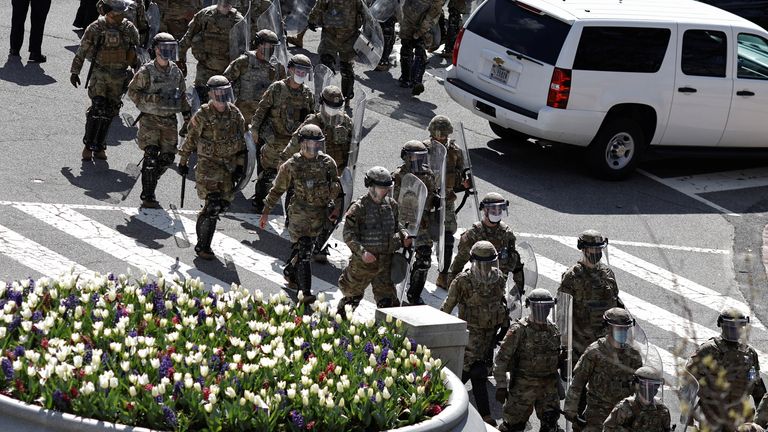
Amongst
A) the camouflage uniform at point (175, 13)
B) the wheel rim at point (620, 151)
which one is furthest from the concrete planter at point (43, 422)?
the camouflage uniform at point (175, 13)

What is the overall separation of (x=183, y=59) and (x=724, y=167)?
24.1 feet

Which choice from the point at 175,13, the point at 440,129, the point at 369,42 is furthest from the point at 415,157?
the point at 175,13

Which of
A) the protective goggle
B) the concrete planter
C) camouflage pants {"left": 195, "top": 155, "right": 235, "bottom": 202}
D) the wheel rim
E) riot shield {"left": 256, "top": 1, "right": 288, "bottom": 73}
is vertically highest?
the protective goggle

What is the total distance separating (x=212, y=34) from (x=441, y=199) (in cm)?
474

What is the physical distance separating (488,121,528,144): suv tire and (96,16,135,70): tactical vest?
5.10 metres

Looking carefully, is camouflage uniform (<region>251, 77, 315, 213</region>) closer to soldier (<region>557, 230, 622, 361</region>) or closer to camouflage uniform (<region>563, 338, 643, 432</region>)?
soldier (<region>557, 230, 622, 361</region>)

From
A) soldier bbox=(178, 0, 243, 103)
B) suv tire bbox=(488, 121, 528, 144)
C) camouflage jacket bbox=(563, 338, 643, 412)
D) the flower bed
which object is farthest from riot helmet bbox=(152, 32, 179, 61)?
camouflage jacket bbox=(563, 338, 643, 412)

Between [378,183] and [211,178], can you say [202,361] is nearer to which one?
[378,183]

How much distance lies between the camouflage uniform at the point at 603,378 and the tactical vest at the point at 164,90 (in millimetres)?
6156

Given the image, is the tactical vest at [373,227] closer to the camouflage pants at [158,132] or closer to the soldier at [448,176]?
the soldier at [448,176]

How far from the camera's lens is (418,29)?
20.2 metres

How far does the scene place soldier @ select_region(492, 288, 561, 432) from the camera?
1120cm

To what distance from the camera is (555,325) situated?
11.3 meters

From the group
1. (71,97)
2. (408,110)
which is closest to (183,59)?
(71,97)
